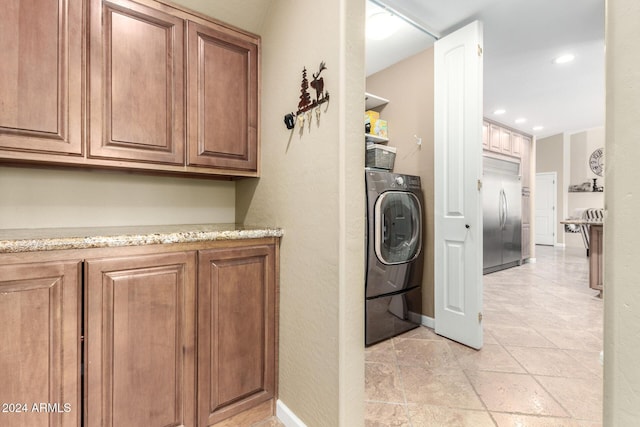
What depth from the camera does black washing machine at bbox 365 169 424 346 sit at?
225 centimetres

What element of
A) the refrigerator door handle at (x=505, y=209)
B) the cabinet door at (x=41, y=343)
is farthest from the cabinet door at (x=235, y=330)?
the refrigerator door handle at (x=505, y=209)

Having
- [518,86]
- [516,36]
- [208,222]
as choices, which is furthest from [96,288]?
[518,86]

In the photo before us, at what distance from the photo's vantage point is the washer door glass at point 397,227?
229 centimetres

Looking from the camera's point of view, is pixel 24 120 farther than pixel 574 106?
No

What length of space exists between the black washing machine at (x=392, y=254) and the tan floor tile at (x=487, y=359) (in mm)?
489

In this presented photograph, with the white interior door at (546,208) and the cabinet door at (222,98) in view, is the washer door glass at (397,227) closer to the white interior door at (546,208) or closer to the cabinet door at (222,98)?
the cabinet door at (222,98)

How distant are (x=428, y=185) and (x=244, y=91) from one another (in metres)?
1.80

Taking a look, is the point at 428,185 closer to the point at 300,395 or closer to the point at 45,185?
the point at 300,395

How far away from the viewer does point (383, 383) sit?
1.77 m

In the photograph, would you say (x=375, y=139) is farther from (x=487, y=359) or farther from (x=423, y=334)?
(x=487, y=359)

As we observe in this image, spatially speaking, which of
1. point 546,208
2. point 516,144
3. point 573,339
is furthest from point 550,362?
point 546,208

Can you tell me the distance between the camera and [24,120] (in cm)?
117

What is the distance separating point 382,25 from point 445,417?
8.85 feet

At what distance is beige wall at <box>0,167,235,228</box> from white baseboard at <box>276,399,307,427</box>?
1.17 metres
